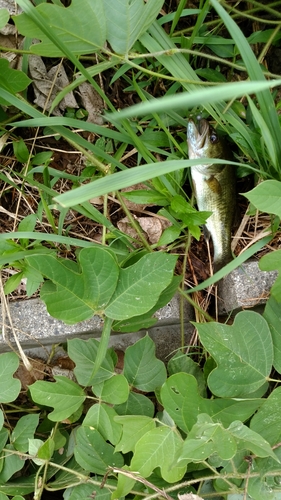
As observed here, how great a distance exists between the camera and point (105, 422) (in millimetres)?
1988

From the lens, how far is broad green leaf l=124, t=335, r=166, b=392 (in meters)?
2.03

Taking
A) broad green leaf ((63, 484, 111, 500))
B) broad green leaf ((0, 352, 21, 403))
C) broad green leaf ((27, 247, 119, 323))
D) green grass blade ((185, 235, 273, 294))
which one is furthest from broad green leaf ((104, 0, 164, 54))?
broad green leaf ((63, 484, 111, 500))

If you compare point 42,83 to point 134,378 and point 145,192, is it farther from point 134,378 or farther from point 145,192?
point 134,378

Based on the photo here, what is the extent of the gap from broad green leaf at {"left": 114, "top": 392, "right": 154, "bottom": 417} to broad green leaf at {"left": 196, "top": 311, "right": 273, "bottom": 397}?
14.2 inches

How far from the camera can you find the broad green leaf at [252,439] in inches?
61.7

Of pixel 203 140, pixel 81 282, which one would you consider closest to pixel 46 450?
pixel 81 282

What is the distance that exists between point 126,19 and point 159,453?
1688 millimetres

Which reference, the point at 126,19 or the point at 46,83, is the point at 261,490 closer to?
the point at 126,19

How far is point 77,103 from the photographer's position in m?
2.57

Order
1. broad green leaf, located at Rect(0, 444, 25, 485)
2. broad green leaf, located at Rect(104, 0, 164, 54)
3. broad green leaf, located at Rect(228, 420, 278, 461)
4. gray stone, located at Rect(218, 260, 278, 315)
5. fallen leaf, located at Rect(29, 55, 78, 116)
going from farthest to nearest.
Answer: fallen leaf, located at Rect(29, 55, 78, 116) < gray stone, located at Rect(218, 260, 278, 315) < broad green leaf, located at Rect(0, 444, 25, 485) < broad green leaf, located at Rect(104, 0, 164, 54) < broad green leaf, located at Rect(228, 420, 278, 461)

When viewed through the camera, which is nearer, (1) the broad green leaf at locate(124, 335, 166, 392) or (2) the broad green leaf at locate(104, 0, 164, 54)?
(2) the broad green leaf at locate(104, 0, 164, 54)

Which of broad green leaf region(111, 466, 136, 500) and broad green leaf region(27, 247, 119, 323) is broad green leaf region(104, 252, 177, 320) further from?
broad green leaf region(111, 466, 136, 500)

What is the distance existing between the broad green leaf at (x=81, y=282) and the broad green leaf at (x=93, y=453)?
0.56 meters

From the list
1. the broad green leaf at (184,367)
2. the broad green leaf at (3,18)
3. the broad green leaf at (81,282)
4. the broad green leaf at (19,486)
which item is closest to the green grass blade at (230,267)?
the broad green leaf at (184,367)
